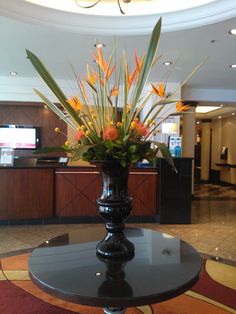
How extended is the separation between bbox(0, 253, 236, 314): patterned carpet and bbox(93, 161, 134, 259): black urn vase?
39.1 inches

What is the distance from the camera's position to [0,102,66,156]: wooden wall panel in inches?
307

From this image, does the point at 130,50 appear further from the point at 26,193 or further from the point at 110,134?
the point at 110,134

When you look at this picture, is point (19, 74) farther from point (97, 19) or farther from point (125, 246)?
point (125, 246)

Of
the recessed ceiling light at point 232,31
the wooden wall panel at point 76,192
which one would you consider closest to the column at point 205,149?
the wooden wall panel at point 76,192

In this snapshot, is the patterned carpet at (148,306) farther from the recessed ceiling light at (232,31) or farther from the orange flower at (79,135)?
the recessed ceiling light at (232,31)

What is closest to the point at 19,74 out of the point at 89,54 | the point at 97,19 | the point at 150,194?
the point at 89,54

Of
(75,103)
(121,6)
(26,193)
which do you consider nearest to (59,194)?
(26,193)

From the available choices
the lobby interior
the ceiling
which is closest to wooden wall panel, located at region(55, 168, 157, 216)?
the lobby interior

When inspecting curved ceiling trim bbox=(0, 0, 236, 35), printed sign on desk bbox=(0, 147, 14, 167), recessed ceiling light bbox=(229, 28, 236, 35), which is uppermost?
curved ceiling trim bbox=(0, 0, 236, 35)

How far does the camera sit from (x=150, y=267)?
1640 millimetres

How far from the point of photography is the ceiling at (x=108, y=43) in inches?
155

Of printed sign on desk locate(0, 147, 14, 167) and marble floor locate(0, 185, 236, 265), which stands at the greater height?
printed sign on desk locate(0, 147, 14, 167)

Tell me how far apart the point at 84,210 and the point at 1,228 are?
1.43m

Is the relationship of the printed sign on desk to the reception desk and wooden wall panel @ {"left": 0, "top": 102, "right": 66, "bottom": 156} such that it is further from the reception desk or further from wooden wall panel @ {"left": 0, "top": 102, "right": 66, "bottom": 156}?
wooden wall panel @ {"left": 0, "top": 102, "right": 66, "bottom": 156}
